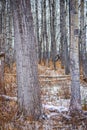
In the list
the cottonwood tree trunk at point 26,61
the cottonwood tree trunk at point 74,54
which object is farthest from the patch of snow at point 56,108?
the cottonwood tree trunk at point 26,61

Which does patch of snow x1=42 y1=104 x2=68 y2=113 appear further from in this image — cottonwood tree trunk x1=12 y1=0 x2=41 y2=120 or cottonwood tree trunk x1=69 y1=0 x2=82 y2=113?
cottonwood tree trunk x1=12 y1=0 x2=41 y2=120

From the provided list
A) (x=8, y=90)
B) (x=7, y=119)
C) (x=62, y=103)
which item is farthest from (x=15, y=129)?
(x=8, y=90)

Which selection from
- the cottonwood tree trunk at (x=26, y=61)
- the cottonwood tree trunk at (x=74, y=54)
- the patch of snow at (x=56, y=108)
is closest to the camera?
the cottonwood tree trunk at (x=26, y=61)

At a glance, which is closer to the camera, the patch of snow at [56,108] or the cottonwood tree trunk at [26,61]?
the cottonwood tree trunk at [26,61]

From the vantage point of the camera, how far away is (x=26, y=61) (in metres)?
6.45

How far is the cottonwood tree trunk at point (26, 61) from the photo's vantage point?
6414 mm

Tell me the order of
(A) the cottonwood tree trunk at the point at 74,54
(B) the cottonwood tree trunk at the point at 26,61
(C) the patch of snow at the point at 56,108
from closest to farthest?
1. (B) the cottonwood tree trunk at the point at 26,61
2. (A) the cottonwood tree trunk at the point at 74,54
3. (C) the patch of snow at the point at 56,108

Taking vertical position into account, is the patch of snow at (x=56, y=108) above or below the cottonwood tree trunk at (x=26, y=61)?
below

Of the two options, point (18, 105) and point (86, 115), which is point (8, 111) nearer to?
point (18, 105)

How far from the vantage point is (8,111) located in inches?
263

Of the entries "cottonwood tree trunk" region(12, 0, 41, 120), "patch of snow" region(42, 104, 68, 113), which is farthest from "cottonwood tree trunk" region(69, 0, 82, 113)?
"cottonwood tree trunk" region(12, 0, 41, 120)

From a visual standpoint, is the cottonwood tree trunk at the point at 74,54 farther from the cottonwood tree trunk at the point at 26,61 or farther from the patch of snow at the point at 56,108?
the cottonwood tree trunk at the point at 26,61

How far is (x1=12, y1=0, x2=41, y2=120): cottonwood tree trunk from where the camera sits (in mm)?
6414

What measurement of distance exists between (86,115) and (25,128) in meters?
1.63
